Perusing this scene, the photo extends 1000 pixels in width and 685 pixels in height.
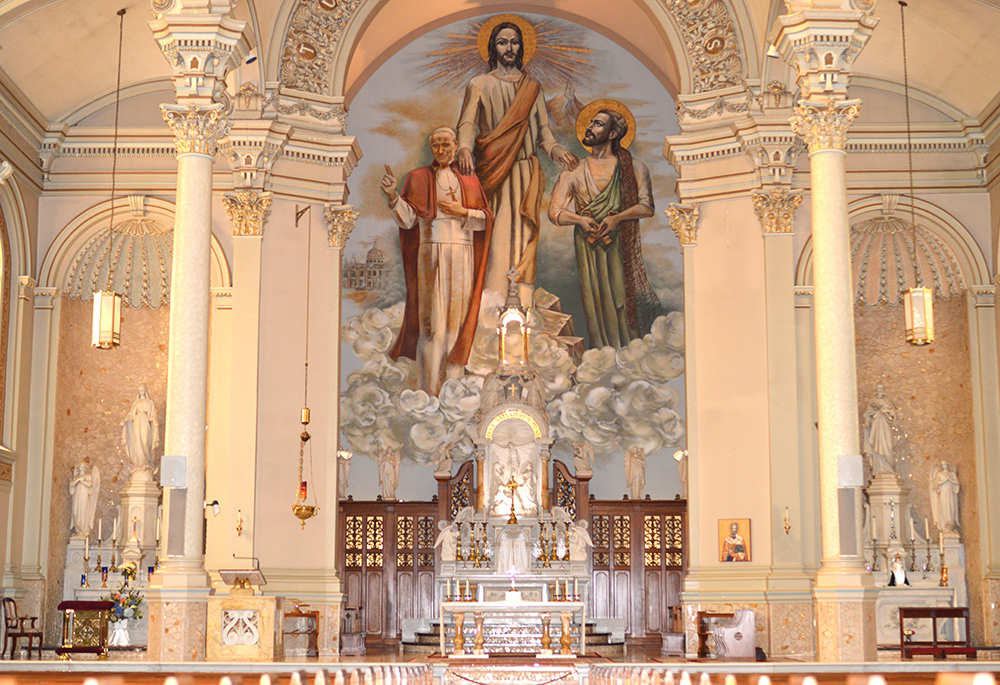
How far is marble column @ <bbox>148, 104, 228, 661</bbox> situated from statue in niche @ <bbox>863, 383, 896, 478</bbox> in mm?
10986

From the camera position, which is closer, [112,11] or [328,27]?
[112,11]

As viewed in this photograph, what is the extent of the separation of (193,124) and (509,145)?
914cm

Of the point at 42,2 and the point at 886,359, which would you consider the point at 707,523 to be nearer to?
the point at 886,359

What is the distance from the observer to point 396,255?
69.2 feet

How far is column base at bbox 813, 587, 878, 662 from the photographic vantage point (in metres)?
12.2

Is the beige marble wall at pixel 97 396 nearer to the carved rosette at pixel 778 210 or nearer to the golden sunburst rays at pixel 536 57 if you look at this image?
the golden sunburst rays at pixel 536 57

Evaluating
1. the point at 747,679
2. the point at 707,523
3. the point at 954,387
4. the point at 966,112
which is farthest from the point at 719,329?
the point at 747,679

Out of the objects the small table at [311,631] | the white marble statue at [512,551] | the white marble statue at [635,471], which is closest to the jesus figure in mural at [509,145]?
the white marble statue at [635,471]

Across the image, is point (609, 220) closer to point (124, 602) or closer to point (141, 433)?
point (141, 433)

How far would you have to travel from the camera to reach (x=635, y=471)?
65.1ft

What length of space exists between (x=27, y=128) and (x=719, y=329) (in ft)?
36.2

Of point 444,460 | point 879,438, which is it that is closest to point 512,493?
point 444,460

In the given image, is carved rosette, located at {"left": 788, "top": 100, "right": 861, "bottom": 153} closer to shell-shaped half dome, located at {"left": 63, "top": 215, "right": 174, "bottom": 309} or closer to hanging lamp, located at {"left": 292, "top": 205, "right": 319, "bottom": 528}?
hanging lamp, located at {"left": 292, "top": 205, "right": 319, "bottom": 528}

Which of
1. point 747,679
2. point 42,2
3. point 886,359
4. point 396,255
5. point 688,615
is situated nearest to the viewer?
point 747,679
